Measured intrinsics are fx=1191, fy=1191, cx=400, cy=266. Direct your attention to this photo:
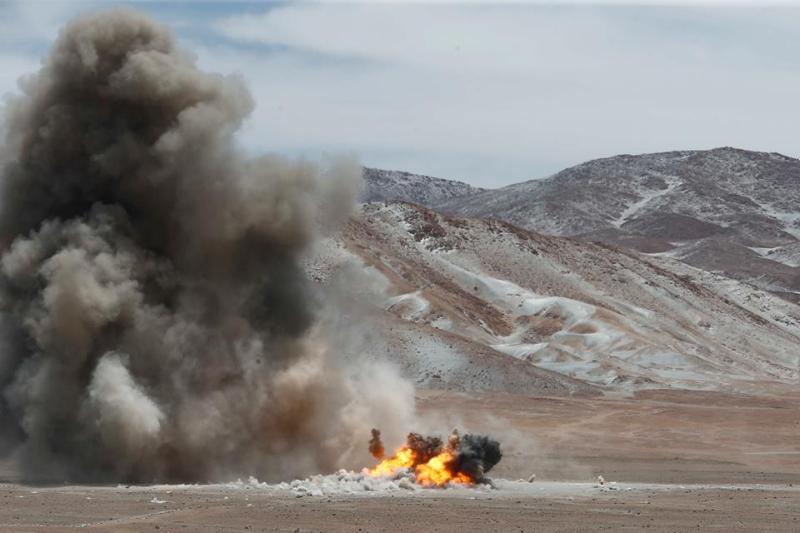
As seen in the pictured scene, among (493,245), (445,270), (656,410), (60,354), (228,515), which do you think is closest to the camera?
(228,515)

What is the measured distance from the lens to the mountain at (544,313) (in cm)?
9275

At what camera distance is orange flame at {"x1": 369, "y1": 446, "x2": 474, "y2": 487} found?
3825cm

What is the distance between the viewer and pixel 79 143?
41.9 meters

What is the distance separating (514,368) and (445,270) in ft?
152

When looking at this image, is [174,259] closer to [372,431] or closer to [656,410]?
[372,431]

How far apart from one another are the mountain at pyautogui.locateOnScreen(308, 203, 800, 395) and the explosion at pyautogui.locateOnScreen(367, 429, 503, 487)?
42.7 meters

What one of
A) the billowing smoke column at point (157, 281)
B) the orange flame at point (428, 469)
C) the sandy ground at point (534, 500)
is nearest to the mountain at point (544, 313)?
the sandy ground at point (534, 500)

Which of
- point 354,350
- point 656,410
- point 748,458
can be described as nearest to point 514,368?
point 656,410

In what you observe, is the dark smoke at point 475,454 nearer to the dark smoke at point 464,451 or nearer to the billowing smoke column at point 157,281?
the dark smoke at point 464,451

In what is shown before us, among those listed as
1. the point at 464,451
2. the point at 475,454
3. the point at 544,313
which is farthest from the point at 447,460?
the point at 544,313

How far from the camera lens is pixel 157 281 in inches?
1594

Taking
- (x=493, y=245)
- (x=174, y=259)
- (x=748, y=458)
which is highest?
(x=493, y=245)

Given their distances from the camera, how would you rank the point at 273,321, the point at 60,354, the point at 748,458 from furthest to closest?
the point at 748,458, the point at 273,321, the point at 60,354

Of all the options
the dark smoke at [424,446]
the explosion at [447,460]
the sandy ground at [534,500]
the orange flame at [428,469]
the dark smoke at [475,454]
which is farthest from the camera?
the dark smoke at [424,446]
